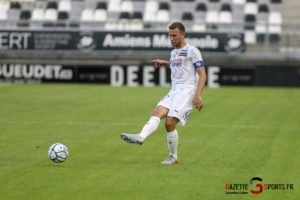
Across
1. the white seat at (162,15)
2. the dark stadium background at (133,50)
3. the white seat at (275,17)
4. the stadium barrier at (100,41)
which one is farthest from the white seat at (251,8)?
the stadium barrier at (100,41)

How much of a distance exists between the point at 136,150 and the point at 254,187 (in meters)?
3.35

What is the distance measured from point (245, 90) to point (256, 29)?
120 inches

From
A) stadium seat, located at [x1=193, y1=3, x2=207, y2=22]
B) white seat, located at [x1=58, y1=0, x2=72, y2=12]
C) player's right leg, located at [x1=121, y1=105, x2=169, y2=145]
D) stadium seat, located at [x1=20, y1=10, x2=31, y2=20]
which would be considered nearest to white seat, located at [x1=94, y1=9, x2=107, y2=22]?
white seat, located at [x1=58, y1=0, x2=72, y2=12]

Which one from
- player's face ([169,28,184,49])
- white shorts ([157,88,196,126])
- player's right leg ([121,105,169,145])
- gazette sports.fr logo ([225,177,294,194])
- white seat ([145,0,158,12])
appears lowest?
gazette sports.fr logo ([225,177,294,194])

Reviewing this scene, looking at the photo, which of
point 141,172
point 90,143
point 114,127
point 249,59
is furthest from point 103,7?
point 141,172

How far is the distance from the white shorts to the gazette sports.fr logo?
1.57 m

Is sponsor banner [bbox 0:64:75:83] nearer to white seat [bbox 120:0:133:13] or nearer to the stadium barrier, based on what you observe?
the stadium barrier

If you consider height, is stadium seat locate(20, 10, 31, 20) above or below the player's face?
below

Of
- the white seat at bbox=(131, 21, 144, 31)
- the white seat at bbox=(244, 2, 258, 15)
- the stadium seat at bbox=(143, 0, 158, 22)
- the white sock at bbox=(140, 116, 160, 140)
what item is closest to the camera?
the white sock at bbox=(140, 116, 160, 140)

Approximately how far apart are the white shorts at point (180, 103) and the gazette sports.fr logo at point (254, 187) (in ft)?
5.15

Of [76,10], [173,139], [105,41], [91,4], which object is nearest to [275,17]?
[91,4]

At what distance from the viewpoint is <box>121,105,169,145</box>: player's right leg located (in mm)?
8852

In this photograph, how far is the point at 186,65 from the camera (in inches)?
375

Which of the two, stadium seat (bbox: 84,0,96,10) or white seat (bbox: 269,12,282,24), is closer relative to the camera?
white seat (bbox: 269,12,282,24)
